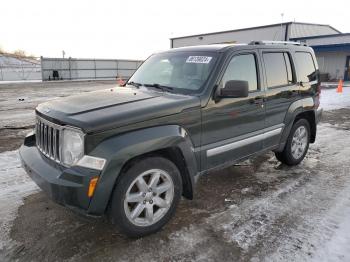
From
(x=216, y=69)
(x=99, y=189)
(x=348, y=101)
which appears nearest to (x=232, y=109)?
(x=216, y=69)

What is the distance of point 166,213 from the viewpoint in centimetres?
330

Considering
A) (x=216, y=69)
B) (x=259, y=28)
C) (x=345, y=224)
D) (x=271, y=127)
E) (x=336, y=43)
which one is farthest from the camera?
(x=259, y=28)

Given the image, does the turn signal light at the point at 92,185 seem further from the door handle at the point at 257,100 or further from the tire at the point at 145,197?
the door handle at the point at 257,100

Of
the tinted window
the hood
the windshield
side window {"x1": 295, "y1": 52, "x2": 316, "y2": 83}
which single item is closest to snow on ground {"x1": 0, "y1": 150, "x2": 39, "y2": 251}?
the hood

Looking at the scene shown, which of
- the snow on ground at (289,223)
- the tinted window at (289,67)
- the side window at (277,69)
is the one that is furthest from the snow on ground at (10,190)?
the tinted window at (289,67)

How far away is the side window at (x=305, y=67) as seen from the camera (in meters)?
5.07

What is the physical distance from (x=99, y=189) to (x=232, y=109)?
1.92 meters

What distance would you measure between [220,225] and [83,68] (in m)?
35.0

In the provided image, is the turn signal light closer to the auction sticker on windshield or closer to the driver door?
the driver door

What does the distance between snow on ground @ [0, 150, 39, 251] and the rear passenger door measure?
3.42 meters

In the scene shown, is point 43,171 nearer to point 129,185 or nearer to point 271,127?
point 129,185

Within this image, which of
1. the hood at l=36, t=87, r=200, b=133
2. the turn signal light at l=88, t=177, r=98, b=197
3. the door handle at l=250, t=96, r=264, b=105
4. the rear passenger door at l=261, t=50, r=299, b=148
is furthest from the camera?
the rear passenger door at l=261, t=50, r=299, b=148

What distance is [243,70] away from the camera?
159 inches

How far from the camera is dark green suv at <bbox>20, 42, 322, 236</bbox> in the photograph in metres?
2.73
